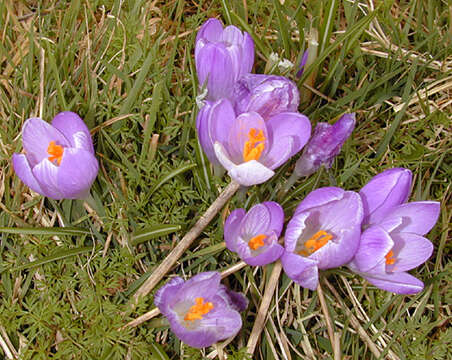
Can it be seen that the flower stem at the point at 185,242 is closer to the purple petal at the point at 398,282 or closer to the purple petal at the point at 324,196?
the purple petal at the point at 324,196

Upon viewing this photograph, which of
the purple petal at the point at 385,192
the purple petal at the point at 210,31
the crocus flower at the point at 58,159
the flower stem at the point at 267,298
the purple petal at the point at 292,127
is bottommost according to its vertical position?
the flower stem at the point at 267,298

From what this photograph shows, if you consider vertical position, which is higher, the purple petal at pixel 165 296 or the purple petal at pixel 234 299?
the purple petal at pixel 165 296

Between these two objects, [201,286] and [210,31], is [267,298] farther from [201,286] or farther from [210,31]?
[210,31]

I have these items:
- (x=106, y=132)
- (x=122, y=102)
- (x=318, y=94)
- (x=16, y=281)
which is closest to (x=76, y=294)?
(x=16, y=281)

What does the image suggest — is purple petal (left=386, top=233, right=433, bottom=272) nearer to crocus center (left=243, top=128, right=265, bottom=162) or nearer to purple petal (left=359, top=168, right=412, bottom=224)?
purple petal (left=359, top=168, right=412, bottom=224)

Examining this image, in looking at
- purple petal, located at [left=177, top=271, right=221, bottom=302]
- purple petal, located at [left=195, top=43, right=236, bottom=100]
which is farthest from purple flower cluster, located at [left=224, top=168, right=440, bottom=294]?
purple petal, located at [left=195, top=43, right=236, bottom=100]

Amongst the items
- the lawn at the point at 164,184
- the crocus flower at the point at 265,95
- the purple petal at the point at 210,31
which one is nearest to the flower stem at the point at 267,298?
the lawn at the point at 164,184

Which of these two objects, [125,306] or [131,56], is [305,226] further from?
[131,56]
